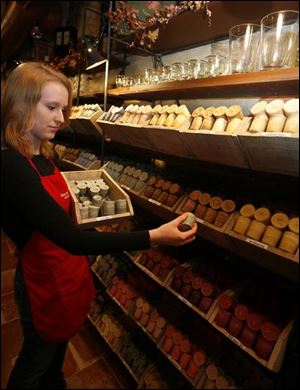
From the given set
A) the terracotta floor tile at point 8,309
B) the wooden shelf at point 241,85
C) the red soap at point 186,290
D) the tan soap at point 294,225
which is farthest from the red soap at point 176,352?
the terracotta floor tile at point 8,309

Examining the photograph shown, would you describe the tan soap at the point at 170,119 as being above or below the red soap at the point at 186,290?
above

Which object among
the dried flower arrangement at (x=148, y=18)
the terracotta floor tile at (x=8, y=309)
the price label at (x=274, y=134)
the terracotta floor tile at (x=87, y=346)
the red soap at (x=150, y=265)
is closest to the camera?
the price label at (x=274, y=134)

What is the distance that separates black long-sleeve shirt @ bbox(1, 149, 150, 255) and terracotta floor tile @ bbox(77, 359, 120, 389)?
1398 millimetres

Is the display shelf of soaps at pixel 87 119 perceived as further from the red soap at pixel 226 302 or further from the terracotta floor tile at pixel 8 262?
the terracotta floor tile at pixel 8 262

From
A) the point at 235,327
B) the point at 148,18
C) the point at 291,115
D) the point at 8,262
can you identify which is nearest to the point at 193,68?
the point at 148,18

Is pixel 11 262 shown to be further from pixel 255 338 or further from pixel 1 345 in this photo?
pixel 255 338

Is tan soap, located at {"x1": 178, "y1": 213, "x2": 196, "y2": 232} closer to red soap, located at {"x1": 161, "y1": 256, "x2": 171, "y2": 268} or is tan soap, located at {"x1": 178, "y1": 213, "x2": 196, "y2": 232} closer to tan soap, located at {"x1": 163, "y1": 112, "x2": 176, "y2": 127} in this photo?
tan soap, located at {"x1": 163, "y1": 112, "x2": 176, "y2": 127}

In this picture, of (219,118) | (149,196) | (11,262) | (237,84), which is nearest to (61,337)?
(149,196)

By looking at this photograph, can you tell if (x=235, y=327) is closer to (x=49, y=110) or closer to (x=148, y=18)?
(x=49, y=110)

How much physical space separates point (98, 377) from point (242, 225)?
5.03ft

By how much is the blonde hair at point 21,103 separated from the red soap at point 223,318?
3.46 ft

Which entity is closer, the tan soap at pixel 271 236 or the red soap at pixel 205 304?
the tan soap at pixel 271 236

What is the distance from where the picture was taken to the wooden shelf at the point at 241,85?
91 centimetres

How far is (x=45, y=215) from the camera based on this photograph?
0.86m
